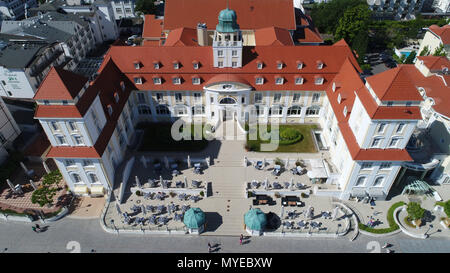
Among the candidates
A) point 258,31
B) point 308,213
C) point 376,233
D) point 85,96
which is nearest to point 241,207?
point 308,213

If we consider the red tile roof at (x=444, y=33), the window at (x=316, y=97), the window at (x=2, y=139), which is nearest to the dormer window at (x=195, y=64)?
the window at (x=316, y=97)

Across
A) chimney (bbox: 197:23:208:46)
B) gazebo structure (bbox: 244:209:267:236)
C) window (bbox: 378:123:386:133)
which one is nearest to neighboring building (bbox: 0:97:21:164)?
chimney (bbox: 197:23:208:46)

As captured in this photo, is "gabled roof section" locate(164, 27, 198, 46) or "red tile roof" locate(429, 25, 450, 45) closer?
"gabled roof section" locate(164, 27, 198, 46)

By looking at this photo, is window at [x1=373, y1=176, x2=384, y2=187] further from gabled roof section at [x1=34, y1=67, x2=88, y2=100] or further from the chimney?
gabled roof section at [x1=34, y1=67, x2=88, y2=100]

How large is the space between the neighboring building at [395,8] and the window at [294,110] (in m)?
85.4

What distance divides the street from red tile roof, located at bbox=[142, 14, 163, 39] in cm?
6379

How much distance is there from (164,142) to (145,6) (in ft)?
247

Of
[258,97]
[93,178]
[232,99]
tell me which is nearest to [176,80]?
Result: [232,99]

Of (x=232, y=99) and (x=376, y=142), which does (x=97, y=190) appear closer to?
(x=232, y=99)

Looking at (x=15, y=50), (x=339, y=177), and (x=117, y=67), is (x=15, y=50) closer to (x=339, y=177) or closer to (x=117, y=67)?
(x=117, y=67)

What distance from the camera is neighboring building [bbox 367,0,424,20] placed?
123062 mm

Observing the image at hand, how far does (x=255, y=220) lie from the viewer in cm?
4634

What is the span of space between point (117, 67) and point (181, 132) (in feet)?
63.6

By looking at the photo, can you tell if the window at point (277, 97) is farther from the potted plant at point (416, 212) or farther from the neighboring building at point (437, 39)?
the neighboring building at point (437, 39)
